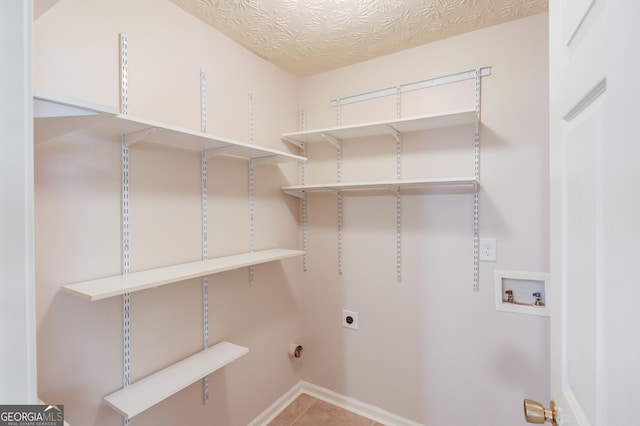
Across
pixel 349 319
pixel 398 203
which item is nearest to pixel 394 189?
pixel 398 203

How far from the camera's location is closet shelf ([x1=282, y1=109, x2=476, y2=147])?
168 cm

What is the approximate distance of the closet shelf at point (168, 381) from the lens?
47.4 inches

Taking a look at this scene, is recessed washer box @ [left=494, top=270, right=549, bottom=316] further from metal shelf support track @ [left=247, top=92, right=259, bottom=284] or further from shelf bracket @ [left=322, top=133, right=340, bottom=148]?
metal shelf support track @ [left=247, top=92, right=259, bottom=284]

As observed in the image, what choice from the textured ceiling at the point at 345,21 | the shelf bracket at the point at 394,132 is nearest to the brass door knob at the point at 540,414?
the shelf bracket at the point at 394,132

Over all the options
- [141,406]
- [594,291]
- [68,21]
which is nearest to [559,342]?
[594,291]

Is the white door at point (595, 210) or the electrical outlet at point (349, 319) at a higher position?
the white door at point (595, 210)

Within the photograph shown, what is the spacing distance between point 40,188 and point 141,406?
0.93 meters

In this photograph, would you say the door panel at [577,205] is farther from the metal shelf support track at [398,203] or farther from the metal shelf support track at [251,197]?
the metal shelf support track at [251,197]

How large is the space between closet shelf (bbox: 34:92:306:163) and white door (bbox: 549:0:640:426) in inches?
45.1

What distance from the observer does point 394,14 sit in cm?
162

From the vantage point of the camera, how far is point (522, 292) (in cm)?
173

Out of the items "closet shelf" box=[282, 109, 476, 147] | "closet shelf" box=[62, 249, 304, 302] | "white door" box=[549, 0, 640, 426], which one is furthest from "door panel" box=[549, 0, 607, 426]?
"closet shelf" box=[62, 249, 304, 302]

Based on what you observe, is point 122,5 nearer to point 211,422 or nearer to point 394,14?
point 394,14

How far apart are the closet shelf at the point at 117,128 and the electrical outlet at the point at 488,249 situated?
1299 millimetres
